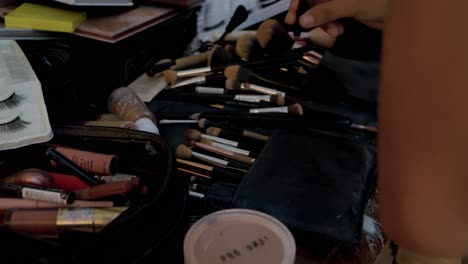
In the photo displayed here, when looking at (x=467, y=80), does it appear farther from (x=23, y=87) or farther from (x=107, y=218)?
(x=23, y=87)

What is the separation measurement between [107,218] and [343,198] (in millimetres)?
211

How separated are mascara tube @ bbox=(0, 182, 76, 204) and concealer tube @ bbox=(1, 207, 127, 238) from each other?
0.02m

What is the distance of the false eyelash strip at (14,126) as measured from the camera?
443 mm

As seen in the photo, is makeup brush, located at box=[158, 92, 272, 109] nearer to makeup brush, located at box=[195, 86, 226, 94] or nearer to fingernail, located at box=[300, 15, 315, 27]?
makeup brush, located at box=[195, 86, 226, 94]

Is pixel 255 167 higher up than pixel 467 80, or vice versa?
pixel 467 80

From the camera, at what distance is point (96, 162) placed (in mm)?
438

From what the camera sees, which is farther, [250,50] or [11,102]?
[250,50]

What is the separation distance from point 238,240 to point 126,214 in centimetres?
8

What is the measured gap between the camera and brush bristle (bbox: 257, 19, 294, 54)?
27.5 inches

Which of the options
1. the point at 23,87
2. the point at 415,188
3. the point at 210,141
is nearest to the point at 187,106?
the point at 210,141

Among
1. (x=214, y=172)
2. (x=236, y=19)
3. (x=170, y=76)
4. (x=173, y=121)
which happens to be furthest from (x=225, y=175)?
(x=236, y=19)

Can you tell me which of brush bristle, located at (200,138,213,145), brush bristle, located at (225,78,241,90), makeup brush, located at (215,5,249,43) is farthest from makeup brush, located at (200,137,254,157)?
makeup brush, located at (215,5,249,43)

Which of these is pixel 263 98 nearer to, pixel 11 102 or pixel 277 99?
pixel 277 99

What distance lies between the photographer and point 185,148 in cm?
54
